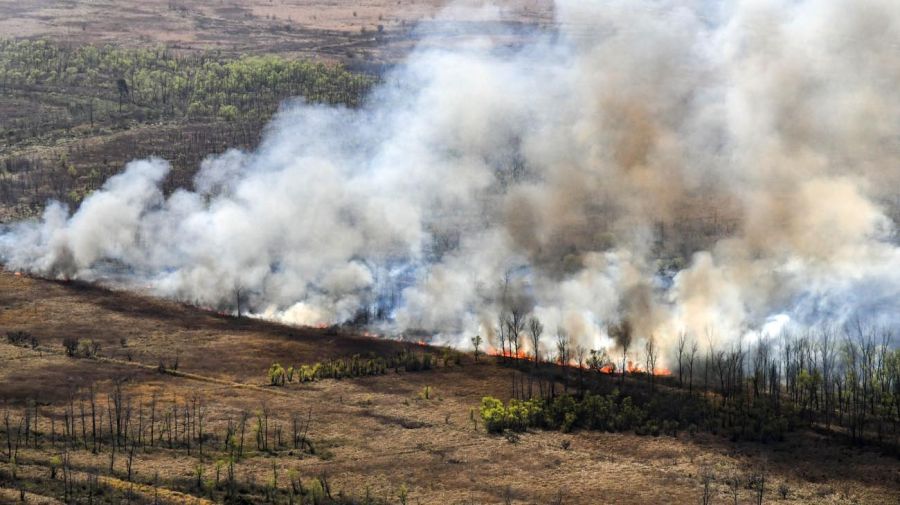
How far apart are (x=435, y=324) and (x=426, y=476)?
85.4 feet

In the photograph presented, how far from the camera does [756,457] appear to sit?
5919 centimetres

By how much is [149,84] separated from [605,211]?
85678mm

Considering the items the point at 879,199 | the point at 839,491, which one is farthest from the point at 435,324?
the point at 879,199

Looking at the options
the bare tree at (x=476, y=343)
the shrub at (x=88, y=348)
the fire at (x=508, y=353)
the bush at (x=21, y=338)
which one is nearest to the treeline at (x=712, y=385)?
the fire at (x=508, y=353)

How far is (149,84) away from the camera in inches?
6142

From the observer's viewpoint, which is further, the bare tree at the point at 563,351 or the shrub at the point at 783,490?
the bare tree at the point at 563,351

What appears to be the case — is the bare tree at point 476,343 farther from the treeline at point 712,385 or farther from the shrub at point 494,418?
the shrub at point 494,418

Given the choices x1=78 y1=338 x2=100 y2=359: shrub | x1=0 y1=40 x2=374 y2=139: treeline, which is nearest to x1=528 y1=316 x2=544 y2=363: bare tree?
x1=78 y1=338 x2=100 y2=359: shrub

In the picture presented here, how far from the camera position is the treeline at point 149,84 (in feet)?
465

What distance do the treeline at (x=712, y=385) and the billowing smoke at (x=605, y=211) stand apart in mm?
2801

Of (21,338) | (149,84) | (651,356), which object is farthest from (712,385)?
(149,84)

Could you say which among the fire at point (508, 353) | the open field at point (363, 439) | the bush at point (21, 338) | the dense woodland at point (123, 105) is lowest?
the open field at point (363, 439)

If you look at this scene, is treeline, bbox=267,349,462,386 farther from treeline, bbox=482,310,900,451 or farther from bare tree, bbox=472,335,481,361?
treeline, bbox=482,310,900,451

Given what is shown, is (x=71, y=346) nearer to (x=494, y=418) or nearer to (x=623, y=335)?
(x=494, y=418)
